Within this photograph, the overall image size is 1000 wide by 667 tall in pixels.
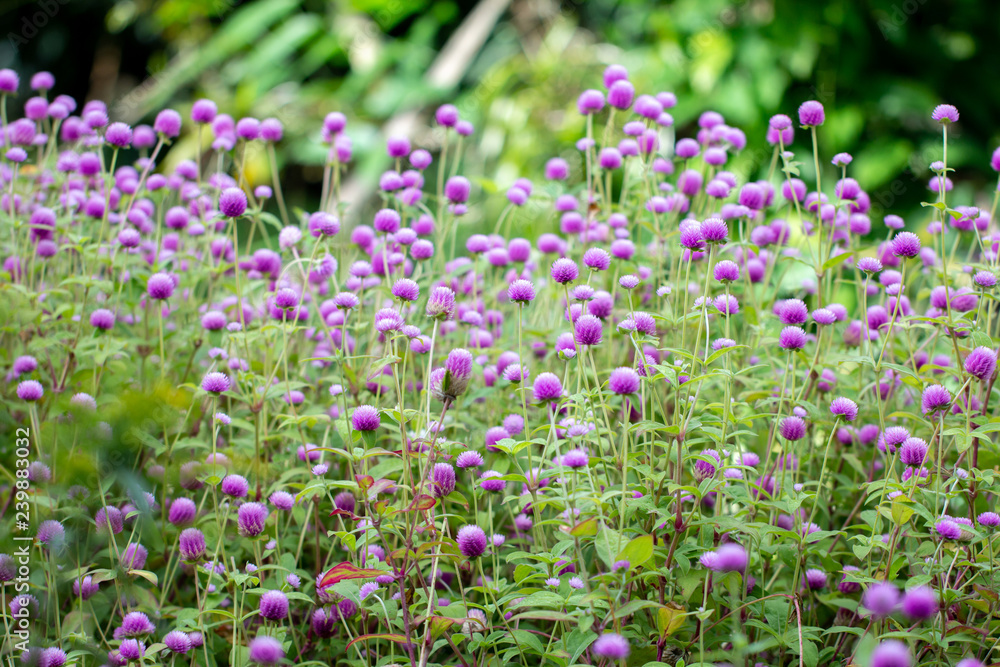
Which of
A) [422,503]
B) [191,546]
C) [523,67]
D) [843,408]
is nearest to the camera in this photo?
[422,503]

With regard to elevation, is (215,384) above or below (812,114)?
below

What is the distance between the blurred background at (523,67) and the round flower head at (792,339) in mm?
2683

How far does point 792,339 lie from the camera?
1.41 meters

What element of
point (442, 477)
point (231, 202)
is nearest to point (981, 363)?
point (442, 477)

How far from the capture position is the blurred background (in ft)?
14.5

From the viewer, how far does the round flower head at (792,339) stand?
140 cm

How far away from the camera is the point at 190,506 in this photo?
1.49 meters

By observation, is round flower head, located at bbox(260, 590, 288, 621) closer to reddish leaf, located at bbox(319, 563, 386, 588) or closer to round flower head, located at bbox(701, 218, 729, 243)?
reddish leaf, located at bbox(319, 563, 386, 588)

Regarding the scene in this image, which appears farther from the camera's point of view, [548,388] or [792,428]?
[792,428]

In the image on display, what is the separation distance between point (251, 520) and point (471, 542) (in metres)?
0.40

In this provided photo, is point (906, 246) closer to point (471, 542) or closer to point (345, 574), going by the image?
point (471, 542)

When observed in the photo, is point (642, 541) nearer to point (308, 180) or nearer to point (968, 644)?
point (968, 644)

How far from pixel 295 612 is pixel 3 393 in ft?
3.02

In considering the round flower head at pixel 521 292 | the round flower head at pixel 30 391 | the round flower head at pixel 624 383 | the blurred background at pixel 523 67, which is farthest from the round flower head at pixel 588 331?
the blurred background at pixel 523 67
